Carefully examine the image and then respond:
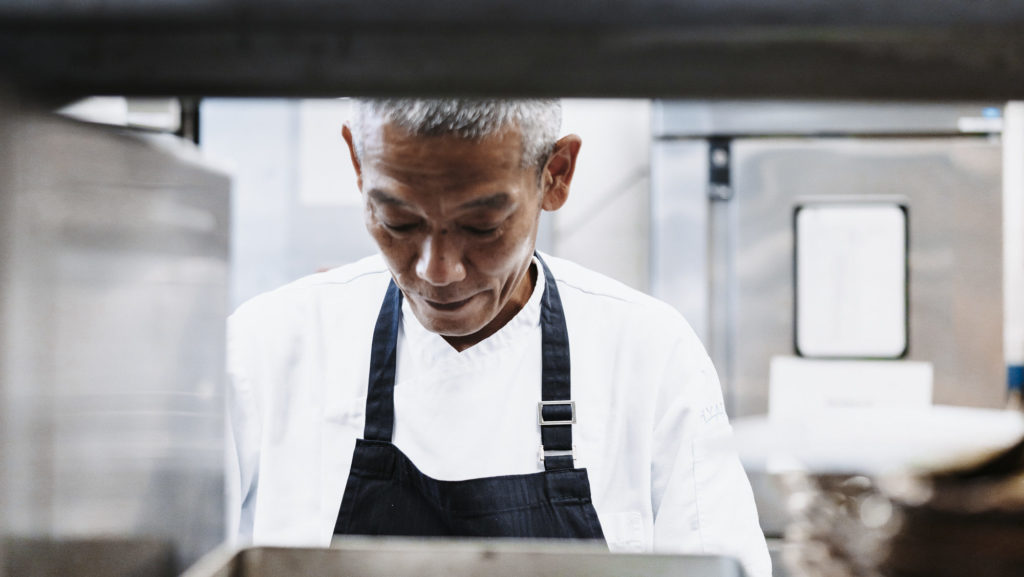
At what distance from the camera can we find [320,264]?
105 inches

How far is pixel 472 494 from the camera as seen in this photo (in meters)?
1.26

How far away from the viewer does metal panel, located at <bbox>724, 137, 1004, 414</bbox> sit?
2.15 metres

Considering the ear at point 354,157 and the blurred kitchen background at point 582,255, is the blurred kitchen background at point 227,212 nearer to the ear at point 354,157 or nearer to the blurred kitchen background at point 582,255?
the blurred kitchen background at point 582,255

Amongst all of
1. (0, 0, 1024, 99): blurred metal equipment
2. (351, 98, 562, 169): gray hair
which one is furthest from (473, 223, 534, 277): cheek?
(0, 0, 1024, 99): blurred metal equipment

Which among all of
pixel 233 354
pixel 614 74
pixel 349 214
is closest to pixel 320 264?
pixel 349 214

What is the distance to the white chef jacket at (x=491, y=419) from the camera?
50.1 inches

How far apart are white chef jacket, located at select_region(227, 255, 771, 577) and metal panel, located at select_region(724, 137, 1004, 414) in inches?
34.5

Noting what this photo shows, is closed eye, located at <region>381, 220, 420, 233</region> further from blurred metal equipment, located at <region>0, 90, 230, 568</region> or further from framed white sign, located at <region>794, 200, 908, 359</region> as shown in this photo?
framed white sign, located at <region>794, 200, 908, 359</region>

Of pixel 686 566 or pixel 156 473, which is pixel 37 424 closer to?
pixel 156 473

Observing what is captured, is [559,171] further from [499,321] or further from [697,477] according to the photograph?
[697,477]

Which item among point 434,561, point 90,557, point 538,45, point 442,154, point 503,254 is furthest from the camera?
point 503,254

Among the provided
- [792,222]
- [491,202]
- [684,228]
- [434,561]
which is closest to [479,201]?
[491,202]

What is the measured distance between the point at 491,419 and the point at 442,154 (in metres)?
0.55

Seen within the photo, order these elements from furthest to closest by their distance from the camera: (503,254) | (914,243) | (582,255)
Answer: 1. (582,255)
2. (914,243)
3. (503,254)
